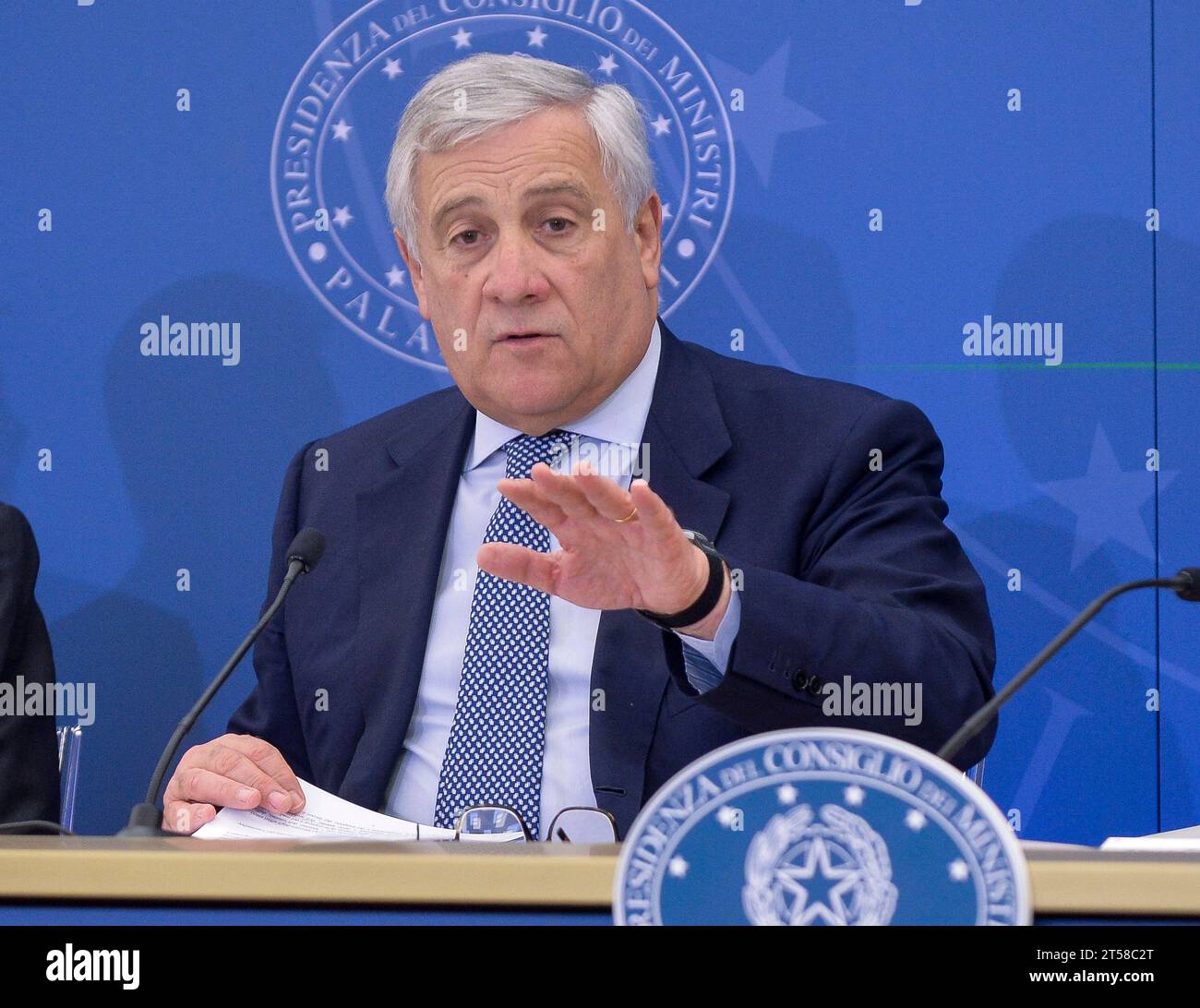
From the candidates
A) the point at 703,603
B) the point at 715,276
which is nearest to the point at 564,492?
the point at 703,603

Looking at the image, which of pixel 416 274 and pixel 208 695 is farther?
pixel 416 274

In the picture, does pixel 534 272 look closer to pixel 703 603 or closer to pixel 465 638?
pixel 465 638

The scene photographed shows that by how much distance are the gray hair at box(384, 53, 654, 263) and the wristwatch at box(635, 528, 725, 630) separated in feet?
2.79

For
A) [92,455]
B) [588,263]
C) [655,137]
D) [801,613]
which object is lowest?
[801,613]

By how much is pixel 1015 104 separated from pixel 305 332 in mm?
1264

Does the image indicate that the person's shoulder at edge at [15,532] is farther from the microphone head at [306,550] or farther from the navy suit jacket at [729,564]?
the microphone head at [306,550]

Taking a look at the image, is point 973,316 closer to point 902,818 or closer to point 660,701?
point 660,701

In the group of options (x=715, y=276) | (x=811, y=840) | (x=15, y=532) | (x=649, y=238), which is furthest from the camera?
(x=715, y=276)

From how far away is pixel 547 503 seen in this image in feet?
4.16

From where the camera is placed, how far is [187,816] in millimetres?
1650

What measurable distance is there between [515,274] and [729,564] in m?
0.70

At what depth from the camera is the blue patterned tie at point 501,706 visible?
1825mm

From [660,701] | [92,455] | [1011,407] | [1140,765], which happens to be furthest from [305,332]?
[1140,765]
